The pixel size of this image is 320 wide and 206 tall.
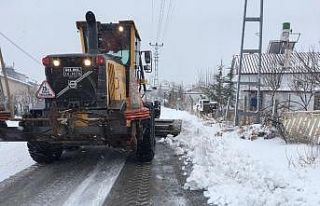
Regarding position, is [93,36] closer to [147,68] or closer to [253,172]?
[147,68]

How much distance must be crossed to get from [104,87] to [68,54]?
39.7 inches

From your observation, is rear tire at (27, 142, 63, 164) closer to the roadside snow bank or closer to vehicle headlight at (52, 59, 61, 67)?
the roadside snow bank

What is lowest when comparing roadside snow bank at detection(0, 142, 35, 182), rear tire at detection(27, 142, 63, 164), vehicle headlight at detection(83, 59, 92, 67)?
roadside snow bank at detection(0, 142, 35, 182)

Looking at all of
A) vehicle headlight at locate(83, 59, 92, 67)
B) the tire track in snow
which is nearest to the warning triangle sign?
vehicle headlight at locate(83, 59, 92, 67)

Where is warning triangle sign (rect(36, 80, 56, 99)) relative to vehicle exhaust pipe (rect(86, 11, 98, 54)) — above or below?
below

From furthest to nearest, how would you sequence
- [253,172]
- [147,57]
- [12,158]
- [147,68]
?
[147,68] → [147,57] → [12,158] → [253,172]

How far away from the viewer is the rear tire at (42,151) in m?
9.69

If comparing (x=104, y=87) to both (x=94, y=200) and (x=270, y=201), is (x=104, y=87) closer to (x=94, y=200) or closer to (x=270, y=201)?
(x=94, y=200)

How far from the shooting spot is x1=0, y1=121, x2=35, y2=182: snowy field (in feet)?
29.5

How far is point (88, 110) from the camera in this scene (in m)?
8.84

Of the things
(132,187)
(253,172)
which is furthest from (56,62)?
(253,172)

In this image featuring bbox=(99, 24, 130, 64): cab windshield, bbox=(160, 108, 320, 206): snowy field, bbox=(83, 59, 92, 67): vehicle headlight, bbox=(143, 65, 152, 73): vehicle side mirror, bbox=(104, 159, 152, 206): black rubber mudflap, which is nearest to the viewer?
bbox=(160, 108, 320, 206): snowy field

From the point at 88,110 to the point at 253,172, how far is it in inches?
129

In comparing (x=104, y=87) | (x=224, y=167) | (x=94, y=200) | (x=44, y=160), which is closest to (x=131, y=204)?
(x=94, y=200)
